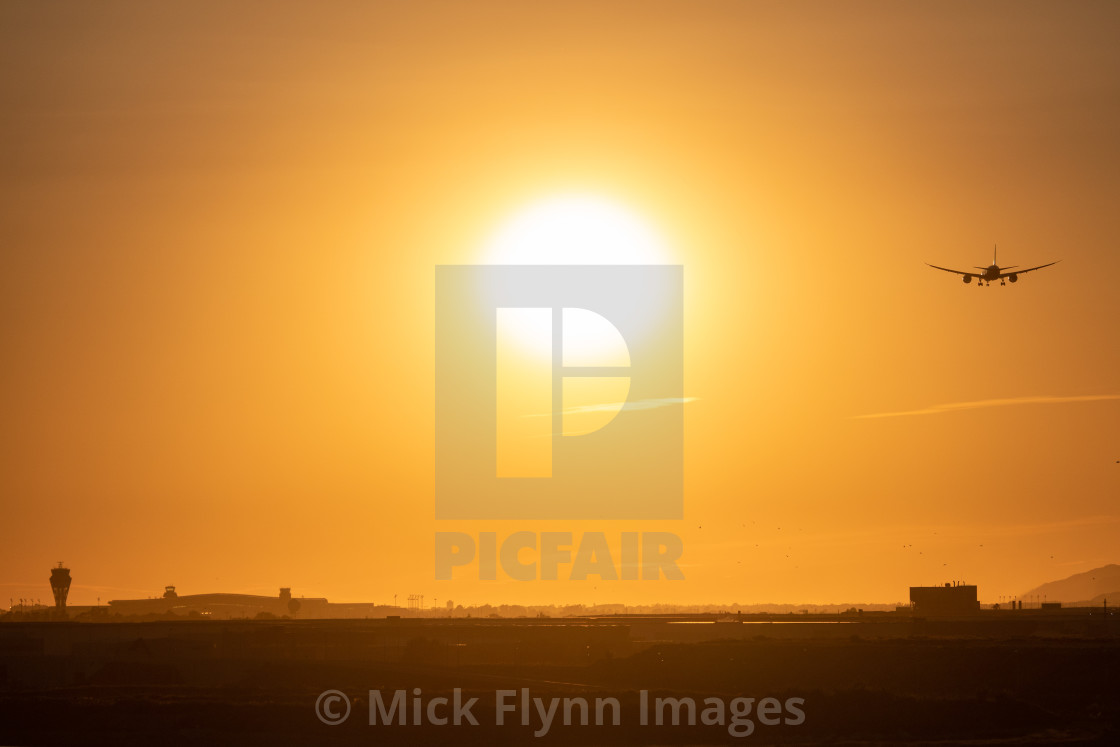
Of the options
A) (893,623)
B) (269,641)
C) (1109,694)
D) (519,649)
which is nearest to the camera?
(1109,694)

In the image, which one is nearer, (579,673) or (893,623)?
(579,673)

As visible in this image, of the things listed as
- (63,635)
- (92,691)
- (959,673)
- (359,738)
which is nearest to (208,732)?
(359,738)

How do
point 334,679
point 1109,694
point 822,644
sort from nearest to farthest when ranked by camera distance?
1. point 1109,694
2. point 334,679
3. point 822,644

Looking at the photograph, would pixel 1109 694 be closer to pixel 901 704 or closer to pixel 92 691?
pixel 901 704

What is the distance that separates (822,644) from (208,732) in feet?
237

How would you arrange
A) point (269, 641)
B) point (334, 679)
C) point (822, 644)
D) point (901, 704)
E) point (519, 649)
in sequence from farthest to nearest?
point (269, 641) → point (519, 649) → point (822, 644) → point (334, 679) → point (901, 704)

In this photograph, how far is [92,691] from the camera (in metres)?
108

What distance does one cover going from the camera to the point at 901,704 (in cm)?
9050

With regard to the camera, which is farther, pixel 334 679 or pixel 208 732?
pixel 334 679

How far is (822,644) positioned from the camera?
13650cm

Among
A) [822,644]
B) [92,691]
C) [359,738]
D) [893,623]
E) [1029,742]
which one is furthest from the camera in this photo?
[893,623]

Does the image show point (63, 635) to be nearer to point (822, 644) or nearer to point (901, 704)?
point (822, 644)

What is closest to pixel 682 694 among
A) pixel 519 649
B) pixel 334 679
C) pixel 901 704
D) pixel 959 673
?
pixel 901 704

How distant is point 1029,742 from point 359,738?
4175 centimetres
